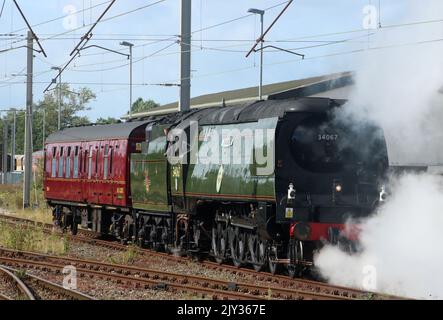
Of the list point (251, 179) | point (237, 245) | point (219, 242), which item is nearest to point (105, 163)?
point (219, 242)

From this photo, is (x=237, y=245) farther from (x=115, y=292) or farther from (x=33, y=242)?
(x=33, y=242)

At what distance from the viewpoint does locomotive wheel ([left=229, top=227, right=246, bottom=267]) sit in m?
15.7

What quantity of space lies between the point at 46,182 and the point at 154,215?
30.0 feet

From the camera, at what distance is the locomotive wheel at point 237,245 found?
15.7m

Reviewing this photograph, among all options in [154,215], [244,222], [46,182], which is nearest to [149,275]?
[244,222]

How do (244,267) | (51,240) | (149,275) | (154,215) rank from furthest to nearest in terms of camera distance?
(51,240), (154,215), (244,267), (149,275)

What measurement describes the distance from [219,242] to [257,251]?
177cm

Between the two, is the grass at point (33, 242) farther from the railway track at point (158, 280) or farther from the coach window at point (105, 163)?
the coach window at point (105, 163)

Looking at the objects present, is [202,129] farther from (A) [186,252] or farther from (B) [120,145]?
(B) [120,145]

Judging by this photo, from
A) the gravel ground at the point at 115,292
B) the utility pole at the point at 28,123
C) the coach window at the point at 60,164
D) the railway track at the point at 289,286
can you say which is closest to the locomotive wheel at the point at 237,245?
the railway track at the point at 289,286

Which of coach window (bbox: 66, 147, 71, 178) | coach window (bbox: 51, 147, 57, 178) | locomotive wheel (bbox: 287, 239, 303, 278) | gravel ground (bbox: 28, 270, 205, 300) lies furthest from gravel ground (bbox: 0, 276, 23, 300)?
coach window (bbox: 51, 147, 57, 178)

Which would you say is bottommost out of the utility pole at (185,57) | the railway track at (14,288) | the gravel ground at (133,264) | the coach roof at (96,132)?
the gravel ground at (133,264)

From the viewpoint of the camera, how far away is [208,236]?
1722cm

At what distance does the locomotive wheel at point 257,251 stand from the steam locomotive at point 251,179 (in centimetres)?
2
